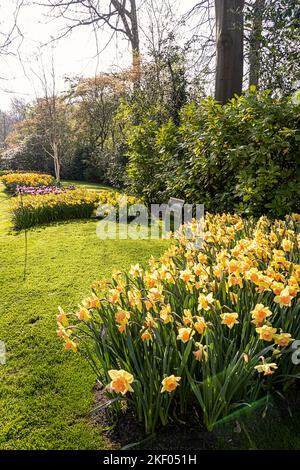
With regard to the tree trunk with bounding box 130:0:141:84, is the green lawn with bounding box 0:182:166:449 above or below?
below

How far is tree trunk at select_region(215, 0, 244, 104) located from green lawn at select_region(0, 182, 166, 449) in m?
4.42

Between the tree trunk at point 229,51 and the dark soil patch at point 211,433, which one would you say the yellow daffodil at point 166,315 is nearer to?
the dark soil patch at point 211,433

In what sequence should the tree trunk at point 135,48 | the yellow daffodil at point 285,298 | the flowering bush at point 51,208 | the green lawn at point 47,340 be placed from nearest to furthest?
1. the yellow daffodil at point 285,298
2. the green lawn at point 47,340
3. the flowering bush at point 51,208
4. the tree trunk at point 135,48

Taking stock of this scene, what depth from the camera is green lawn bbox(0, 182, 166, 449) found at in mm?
1751

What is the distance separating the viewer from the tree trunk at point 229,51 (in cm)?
729


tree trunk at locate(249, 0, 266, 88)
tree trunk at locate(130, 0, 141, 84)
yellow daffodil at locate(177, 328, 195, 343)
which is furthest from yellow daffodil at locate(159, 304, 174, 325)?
tree trunk at locate(130, 0, 141, 84)

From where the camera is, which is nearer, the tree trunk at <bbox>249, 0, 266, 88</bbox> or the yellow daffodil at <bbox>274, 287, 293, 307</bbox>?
the yellow daffodil at <bbox>274, 287, 293, 307</bbox>

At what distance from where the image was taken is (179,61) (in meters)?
10.4

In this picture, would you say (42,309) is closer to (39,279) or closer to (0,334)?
(0,334)

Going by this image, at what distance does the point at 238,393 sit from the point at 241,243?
114cm

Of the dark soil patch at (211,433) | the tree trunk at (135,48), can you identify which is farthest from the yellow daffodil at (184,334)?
the tree trunk at (135,48)

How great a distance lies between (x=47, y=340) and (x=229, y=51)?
7.42m

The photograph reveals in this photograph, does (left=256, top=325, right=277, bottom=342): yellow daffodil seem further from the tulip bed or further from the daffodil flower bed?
the tulip bed

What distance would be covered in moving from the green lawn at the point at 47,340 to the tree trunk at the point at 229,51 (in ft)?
14.5
